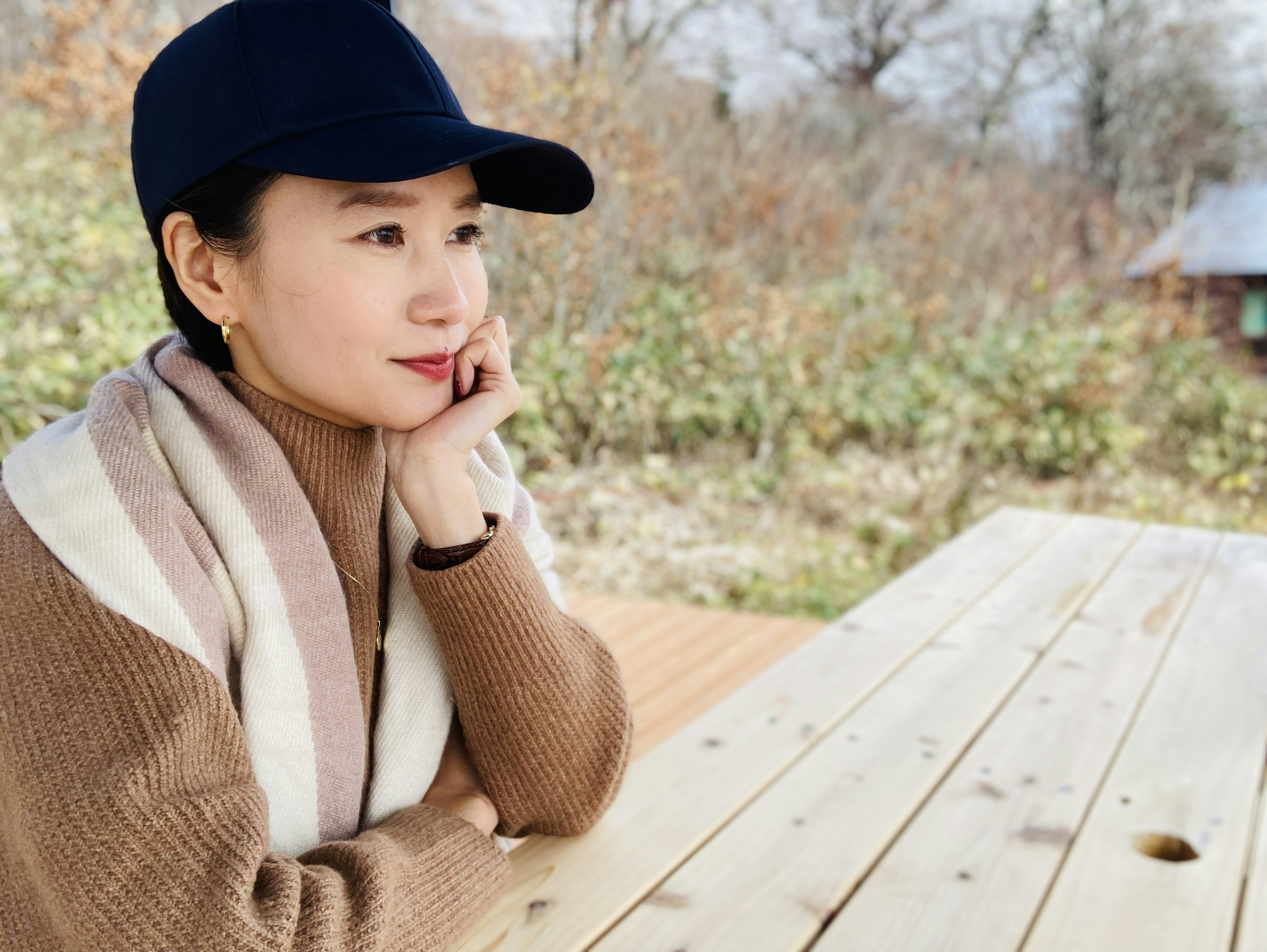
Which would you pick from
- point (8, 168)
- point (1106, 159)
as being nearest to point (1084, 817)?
point (8, 168)

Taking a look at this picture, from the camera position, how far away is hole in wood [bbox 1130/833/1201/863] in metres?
A: 1.37

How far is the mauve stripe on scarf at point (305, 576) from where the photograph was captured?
1120mm

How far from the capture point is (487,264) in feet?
17.1

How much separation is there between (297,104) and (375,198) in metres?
0.11

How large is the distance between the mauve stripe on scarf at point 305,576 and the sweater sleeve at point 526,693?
0.11 meters

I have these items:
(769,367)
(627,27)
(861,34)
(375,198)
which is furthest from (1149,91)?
(375,198)

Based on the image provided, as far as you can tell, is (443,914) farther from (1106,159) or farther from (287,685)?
(1106,159)

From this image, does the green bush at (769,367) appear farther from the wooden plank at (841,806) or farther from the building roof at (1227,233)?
the wooden plank at (841,806)

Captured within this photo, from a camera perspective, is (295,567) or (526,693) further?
(526,693)

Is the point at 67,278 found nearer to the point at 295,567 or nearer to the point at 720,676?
the point at 720,676

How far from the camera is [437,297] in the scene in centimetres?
115

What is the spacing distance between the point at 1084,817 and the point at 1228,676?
672 mm

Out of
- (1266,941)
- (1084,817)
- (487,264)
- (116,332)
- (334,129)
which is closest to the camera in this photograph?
(334,129)

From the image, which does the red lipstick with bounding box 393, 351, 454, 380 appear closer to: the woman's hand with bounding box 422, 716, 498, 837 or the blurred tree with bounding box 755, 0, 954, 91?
the woman's hand with bounding box 422, 716, 498, 837
